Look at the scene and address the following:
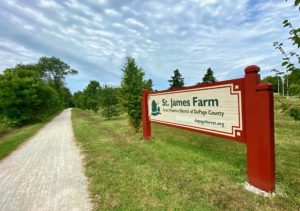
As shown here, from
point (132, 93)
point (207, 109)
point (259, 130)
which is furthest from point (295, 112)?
point (132, 93)

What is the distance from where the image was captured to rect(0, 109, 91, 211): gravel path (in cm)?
368

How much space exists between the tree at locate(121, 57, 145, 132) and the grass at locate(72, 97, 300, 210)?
13.4 feet

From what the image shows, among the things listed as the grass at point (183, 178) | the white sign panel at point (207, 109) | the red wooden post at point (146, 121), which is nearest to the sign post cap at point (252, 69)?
the white sign panel at point (207, 109)

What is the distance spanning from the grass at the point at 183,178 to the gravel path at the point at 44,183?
291mm

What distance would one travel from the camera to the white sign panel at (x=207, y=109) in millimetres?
4070

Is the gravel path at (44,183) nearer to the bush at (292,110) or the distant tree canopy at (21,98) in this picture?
the bush at (292,110)

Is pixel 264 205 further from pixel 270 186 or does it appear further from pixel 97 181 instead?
pixel 97 181

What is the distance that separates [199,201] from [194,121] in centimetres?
239

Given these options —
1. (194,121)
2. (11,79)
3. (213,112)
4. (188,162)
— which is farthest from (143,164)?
(11,79)

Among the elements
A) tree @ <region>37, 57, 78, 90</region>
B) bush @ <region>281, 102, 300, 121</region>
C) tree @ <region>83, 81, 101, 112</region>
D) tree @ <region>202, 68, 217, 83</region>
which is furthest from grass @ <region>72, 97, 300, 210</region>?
tree @ <region>37, 57, 78, 90</region>

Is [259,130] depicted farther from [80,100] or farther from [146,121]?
[80,100]

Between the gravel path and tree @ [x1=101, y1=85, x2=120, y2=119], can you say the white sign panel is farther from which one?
tree @ [x1=101, y1=85, x2=120, y2=119]

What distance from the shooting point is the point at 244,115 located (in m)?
3.84

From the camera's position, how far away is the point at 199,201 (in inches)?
133
